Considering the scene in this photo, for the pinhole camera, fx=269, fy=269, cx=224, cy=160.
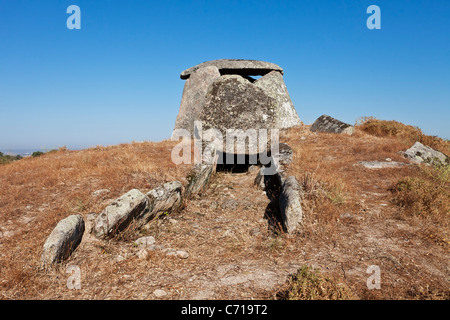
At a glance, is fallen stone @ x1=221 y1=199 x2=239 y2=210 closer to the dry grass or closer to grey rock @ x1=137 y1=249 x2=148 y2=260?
the dry grass

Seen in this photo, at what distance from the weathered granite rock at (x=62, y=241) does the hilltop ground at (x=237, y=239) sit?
180 millimetres

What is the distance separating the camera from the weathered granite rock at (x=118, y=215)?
213 inches

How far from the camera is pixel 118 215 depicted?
5.48 m

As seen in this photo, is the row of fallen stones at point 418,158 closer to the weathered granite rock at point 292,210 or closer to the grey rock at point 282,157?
the grey rock at point 282,157

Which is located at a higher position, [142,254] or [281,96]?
[281,96]

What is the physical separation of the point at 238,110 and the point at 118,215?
6.33 m

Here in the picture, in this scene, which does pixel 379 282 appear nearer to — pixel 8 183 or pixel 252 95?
A: pixel 252 95

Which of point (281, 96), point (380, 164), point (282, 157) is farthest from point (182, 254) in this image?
point (281, 96)

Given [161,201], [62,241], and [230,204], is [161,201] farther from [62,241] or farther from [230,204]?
[62,241]

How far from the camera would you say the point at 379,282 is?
399 centimetres

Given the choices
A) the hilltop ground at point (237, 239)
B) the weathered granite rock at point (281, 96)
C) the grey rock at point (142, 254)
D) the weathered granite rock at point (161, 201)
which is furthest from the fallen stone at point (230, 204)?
the weathered granite rock at point (281, 96)
